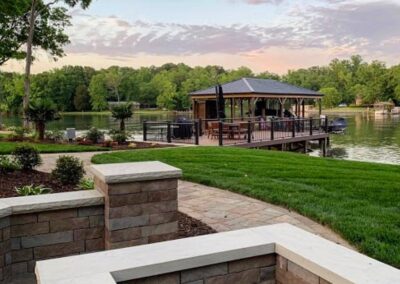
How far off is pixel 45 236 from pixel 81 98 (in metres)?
73.7

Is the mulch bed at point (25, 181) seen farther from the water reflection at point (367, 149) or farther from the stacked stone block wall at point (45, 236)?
the water reflection at point (367, 149)

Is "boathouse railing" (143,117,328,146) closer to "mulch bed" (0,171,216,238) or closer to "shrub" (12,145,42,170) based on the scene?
"shrub" (12,145,42,170)

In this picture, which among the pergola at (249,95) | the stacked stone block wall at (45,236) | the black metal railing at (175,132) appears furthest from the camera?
the pergola at (249,95)

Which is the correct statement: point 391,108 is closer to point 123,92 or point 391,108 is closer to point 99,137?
point 123,92

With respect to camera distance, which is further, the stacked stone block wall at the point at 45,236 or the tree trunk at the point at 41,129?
the tree trunk at the point at 41,129

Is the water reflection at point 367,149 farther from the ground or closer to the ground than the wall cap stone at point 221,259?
closer to the ground

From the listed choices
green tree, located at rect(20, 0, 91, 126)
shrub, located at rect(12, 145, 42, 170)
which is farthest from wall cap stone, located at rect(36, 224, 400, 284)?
green tree, located at rect(20, 0, 91, 126)

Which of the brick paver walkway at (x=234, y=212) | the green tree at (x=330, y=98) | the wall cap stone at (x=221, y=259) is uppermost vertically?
the green tree at (x=330, y=98)

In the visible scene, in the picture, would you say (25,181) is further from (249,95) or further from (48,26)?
(48,26)

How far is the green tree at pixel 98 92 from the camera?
7053 centimetres

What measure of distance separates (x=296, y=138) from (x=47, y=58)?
15.5 metres

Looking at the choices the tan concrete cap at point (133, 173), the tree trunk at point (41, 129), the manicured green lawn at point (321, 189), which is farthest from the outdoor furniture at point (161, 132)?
the tan concrete cap at point (133, 173)

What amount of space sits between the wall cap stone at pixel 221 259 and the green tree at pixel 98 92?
70732 mm

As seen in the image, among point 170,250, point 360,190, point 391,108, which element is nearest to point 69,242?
point 170,250
